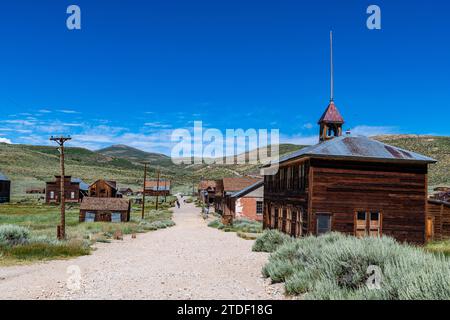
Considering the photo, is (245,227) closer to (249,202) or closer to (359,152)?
(249,202)

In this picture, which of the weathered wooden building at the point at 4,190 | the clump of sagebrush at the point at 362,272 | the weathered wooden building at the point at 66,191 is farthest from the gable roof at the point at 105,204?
the weathered wooden building at the point at 4,190

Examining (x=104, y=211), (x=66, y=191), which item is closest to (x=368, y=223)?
(x=104, y=211)

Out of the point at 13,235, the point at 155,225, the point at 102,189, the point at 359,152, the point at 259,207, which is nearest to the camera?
the point at 13,235

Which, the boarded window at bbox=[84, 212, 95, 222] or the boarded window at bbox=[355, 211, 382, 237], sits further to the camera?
the boarded window at bbox=[84, 212, 95, 222]

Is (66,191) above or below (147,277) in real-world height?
above

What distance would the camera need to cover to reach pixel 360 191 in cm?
2120

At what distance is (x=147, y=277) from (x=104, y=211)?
96.7ft

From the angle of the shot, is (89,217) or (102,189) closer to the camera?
(89,217)

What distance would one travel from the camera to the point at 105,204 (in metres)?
41.2

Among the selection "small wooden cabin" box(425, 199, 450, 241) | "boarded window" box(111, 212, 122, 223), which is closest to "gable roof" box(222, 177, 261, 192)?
"boarded window" box(111, 212, 122, 223)

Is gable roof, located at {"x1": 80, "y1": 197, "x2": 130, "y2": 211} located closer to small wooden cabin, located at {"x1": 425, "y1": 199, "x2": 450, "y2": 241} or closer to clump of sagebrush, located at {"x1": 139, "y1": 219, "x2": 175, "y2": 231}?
clump of sagebrush, located at {"x1": 139, "y1": 219, "x2": 175, "y2": 231}

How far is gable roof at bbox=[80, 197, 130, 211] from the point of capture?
40750 millimetres

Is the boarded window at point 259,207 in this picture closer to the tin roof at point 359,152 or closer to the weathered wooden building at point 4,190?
the tin roof at point 359,152
